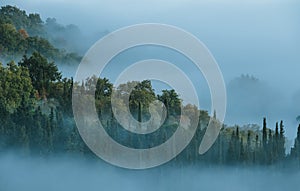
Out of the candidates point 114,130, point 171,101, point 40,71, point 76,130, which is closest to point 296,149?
point 171,101

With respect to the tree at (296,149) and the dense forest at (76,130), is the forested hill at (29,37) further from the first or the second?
the tree at (296,149)

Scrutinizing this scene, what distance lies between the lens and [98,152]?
26.0m

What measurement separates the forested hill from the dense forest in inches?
39.8

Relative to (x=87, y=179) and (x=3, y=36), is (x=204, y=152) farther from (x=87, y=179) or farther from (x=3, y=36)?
(x=3, y=36)

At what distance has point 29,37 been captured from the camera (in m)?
29.8

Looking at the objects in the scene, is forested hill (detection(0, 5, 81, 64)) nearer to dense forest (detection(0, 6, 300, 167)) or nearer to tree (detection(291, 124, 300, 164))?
dense forest (detection(0, 6, 300, 167))

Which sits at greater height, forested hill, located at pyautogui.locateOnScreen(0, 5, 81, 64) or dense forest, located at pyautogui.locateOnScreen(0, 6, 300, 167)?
forested hill, located at pyautogui.locateOnScreen(0, 5, 81, 64)

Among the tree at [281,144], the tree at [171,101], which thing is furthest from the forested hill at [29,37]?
the tree at [281,144]

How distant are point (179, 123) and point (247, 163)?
120 inches

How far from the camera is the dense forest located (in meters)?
25.9

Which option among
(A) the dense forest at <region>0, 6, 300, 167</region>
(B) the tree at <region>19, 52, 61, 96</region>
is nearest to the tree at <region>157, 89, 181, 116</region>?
(A) the dense forest at <region>0, 6, 300, 167</region>

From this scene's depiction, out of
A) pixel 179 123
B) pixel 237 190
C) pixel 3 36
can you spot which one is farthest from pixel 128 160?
pixel 3 36

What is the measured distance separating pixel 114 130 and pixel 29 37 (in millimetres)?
6558

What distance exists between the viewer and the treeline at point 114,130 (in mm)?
25828
